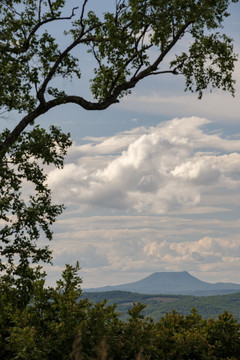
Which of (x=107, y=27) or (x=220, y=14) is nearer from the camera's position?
(x=107, y=27)

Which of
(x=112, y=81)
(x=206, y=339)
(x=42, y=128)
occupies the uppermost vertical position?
(x=112, y=81)

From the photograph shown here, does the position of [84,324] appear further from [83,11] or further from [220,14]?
[220,14]

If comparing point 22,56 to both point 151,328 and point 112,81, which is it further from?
point 151,328

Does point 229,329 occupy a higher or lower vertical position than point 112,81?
lower

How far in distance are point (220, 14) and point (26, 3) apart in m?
8.95

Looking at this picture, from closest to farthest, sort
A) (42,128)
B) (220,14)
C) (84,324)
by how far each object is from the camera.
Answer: (84,324)
(42,128)
(220,14)

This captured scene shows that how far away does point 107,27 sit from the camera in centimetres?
2048

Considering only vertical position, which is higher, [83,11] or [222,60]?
[83,11]

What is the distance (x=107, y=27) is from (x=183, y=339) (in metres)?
14.1

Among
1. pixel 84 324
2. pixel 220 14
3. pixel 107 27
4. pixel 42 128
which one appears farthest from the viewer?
pixel 220 14

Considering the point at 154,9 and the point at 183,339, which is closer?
the point at 183,339

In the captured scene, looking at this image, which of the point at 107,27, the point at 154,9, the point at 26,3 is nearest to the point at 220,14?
the point at 154,9

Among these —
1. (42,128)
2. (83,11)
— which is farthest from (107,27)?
(42,128)

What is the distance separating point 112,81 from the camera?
70.3 feet
